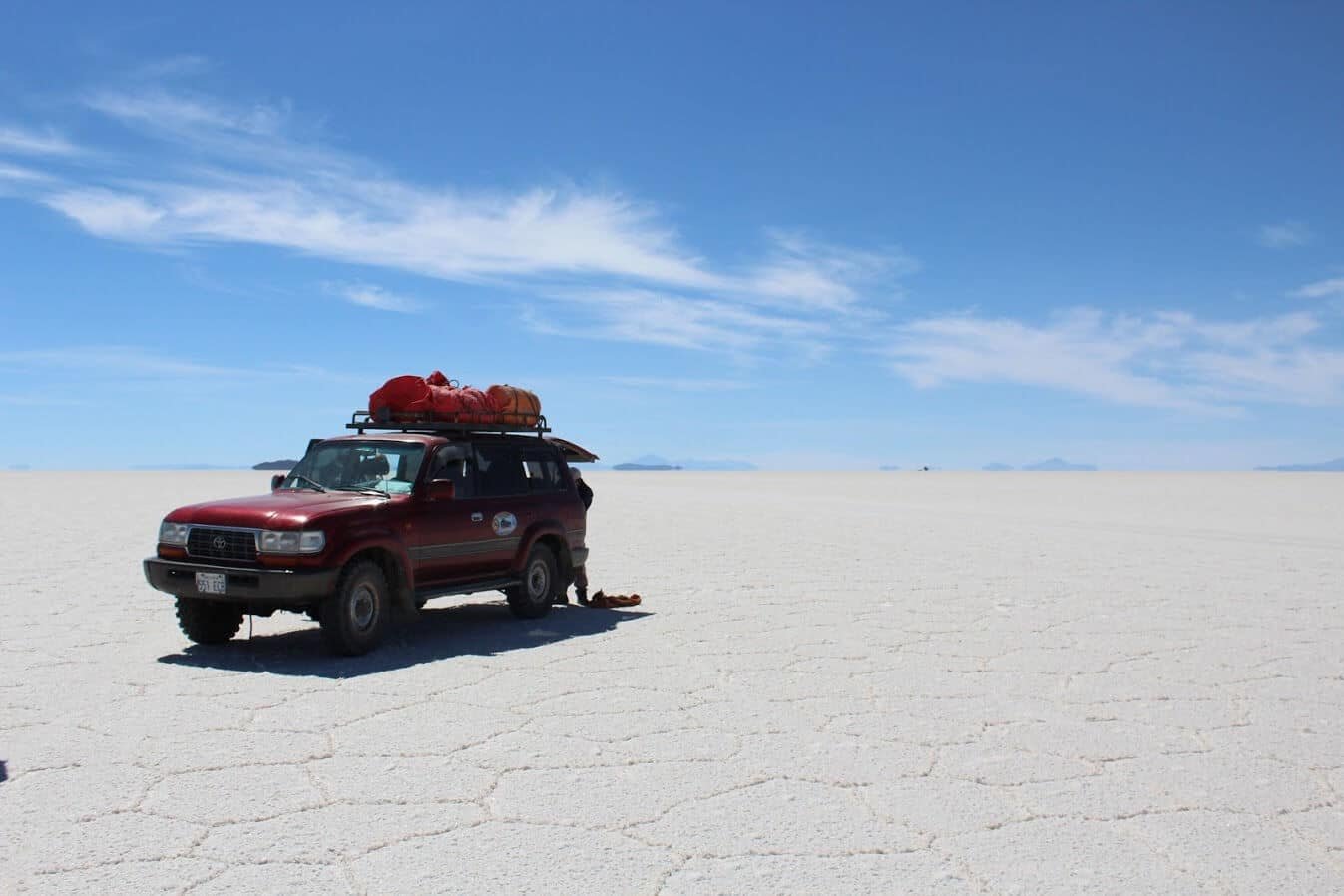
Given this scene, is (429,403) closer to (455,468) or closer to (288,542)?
(455,468)

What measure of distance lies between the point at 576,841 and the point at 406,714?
2566 millimetres

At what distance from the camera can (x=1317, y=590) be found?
44.6 ft

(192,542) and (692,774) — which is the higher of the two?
(192,542)

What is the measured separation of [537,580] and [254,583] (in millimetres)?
3241

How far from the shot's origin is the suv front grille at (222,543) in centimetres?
902

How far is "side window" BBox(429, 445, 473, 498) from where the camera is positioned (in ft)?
34.4

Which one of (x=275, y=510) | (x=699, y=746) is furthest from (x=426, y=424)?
(x=699, y=746)

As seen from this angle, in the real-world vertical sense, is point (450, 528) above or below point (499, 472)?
below

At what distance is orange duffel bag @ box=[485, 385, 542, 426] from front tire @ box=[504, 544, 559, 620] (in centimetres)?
128

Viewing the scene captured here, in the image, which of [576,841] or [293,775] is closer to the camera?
[576,841]

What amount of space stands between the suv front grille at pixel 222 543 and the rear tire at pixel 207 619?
46cm

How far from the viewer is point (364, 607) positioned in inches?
372

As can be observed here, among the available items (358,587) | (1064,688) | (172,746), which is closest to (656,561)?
(358,587)

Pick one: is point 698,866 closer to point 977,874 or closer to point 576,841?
point 576,841
